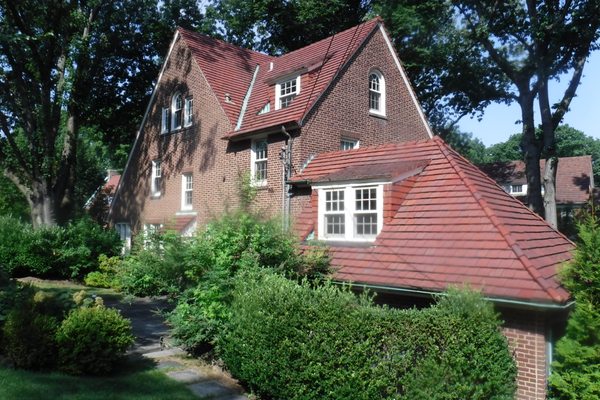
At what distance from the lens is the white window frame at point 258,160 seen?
1703cm

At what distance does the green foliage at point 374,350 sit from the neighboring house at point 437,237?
81 centimetres

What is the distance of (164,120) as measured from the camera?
74.7ft

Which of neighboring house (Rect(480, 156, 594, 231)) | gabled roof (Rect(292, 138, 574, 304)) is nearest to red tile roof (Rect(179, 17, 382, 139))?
gabled roof (Rect(292, 138, 574, 304))

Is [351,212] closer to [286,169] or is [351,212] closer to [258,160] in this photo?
[286,169]

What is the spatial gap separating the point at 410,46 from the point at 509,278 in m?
20.3

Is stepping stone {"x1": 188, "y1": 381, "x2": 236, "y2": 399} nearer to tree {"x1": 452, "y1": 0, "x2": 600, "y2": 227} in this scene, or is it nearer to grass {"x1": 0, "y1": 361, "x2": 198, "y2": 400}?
grass {"x1": 0, "y1": 361, "x2": 198, "y2": 400}

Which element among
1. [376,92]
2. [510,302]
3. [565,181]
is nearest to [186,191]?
[376,92]

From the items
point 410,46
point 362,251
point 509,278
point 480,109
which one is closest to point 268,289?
point 362,251

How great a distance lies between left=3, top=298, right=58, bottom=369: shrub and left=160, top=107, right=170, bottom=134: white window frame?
14352 mm

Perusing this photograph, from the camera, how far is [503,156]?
82.9m

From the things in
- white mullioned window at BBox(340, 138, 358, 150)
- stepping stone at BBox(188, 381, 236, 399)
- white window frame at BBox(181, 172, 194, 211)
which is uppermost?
white mullioned window at BBox(340, 138, 358, 150)

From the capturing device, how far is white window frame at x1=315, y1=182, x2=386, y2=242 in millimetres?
12117

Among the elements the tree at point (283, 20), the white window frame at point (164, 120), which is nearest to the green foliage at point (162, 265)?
the white window frame at point (164, 120)

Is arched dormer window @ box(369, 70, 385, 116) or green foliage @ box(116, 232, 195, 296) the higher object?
arched dormer window @ box(369, 70, 385, 116)
